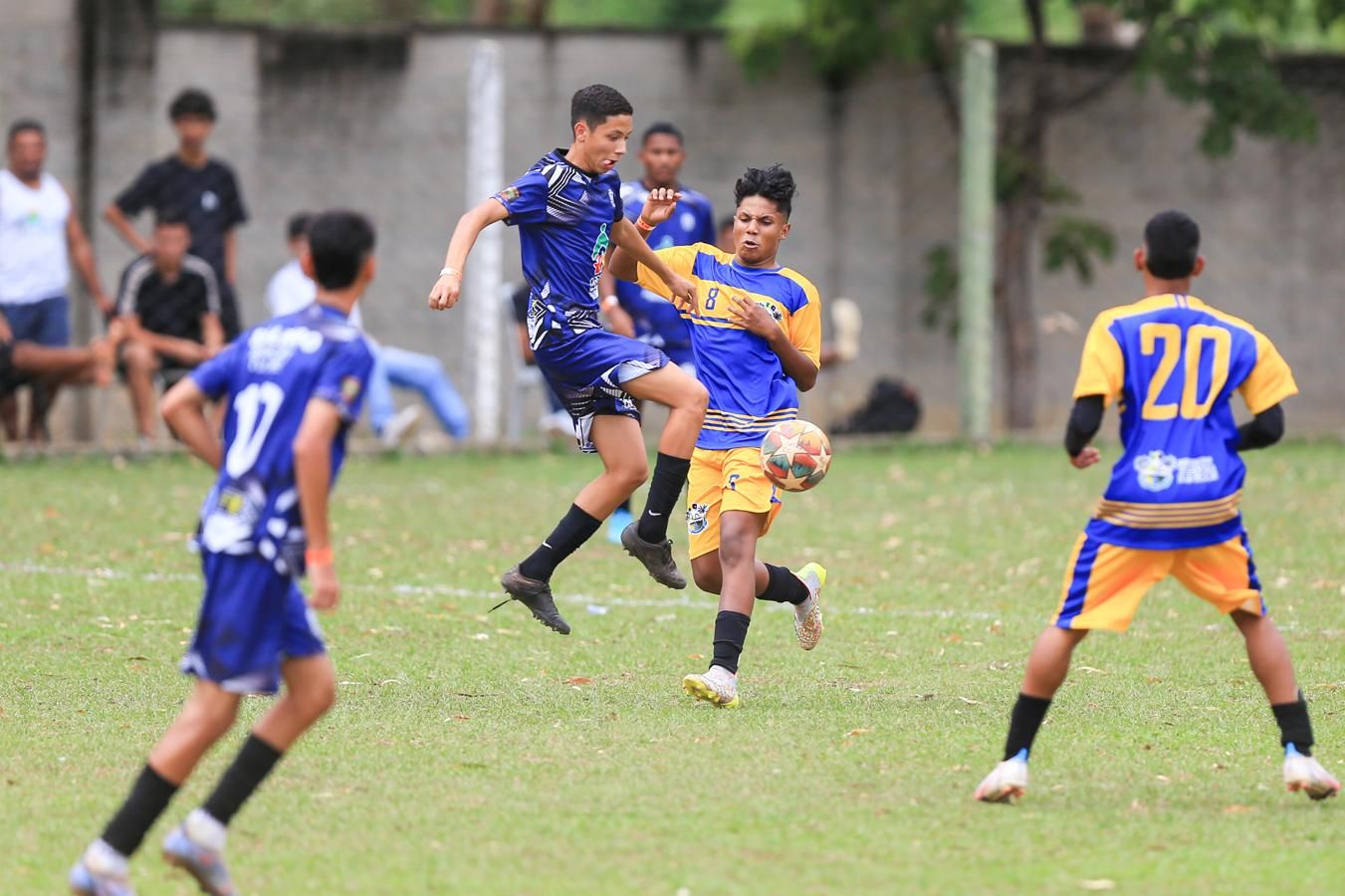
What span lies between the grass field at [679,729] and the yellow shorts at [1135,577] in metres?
0.55

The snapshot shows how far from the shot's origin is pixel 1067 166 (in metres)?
17.7

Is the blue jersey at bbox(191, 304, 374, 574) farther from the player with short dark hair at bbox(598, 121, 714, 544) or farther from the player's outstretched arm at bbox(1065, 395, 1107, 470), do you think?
the player with short dark hair at bbox(598, 121, 714, 544)

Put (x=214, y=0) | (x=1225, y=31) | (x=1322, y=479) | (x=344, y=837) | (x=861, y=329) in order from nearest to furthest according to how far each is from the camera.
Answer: (x=344, y=837)
(x=1322, y=479)
(x=1225, y=31)
(x=861, y=329)
(x=214, y=0)

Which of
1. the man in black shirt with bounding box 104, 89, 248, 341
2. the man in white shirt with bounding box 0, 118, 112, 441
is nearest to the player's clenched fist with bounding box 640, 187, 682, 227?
the man in black shirt with bounding box 104, 89, 248, 341

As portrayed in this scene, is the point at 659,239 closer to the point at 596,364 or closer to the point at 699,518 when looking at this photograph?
the point at 596,364

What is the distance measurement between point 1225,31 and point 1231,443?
38.9ft

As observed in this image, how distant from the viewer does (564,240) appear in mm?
7211

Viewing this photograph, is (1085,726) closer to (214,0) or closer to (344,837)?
(344,837)

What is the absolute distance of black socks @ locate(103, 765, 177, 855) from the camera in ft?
14.7

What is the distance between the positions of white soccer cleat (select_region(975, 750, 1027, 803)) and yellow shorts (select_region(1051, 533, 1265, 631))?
0.41 meters

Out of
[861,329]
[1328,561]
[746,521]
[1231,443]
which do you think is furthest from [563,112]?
[1231,443]

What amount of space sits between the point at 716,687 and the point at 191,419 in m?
2.46

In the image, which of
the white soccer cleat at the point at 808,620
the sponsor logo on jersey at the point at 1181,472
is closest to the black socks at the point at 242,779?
the sponsor logo on jersey at the point at 1181,472

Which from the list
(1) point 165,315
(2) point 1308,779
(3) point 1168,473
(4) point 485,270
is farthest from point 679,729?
(4) point 485,270
